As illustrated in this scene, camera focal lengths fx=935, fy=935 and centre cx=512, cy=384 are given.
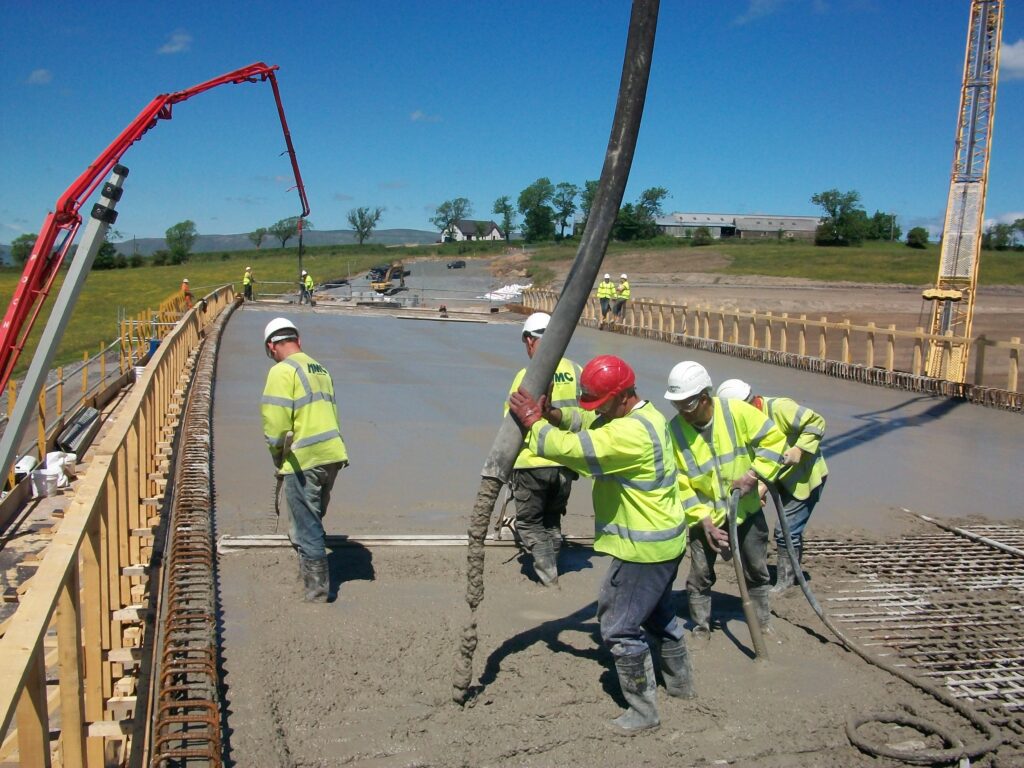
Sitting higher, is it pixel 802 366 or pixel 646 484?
pixel 646 484

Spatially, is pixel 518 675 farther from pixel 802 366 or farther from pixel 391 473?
pixel 802 366

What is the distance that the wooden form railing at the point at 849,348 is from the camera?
16.0 metres

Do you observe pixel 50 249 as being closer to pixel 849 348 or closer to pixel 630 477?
pixel 630 477

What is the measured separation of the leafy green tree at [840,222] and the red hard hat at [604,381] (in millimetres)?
90461

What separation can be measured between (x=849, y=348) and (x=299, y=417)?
2204 cm

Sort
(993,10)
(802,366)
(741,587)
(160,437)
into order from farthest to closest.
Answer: (993,10) → (802,366) → (160,437) → (741,587)

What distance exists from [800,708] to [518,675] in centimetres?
147

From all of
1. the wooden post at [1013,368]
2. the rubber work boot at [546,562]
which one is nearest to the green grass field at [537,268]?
the wooden post at [1013,368]

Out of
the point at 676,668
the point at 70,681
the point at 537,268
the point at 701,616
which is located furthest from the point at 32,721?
the point at 537,268

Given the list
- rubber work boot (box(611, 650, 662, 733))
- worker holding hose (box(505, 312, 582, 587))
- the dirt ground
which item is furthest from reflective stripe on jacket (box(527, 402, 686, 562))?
worker holding hose (box(505, 312, 582, 587))

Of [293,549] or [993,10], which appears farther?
[993,10]

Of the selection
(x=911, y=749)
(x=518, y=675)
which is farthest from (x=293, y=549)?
(x=911, y=749)

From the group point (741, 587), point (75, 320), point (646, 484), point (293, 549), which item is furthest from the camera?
point (75, 320)

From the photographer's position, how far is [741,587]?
5262 millimetres
